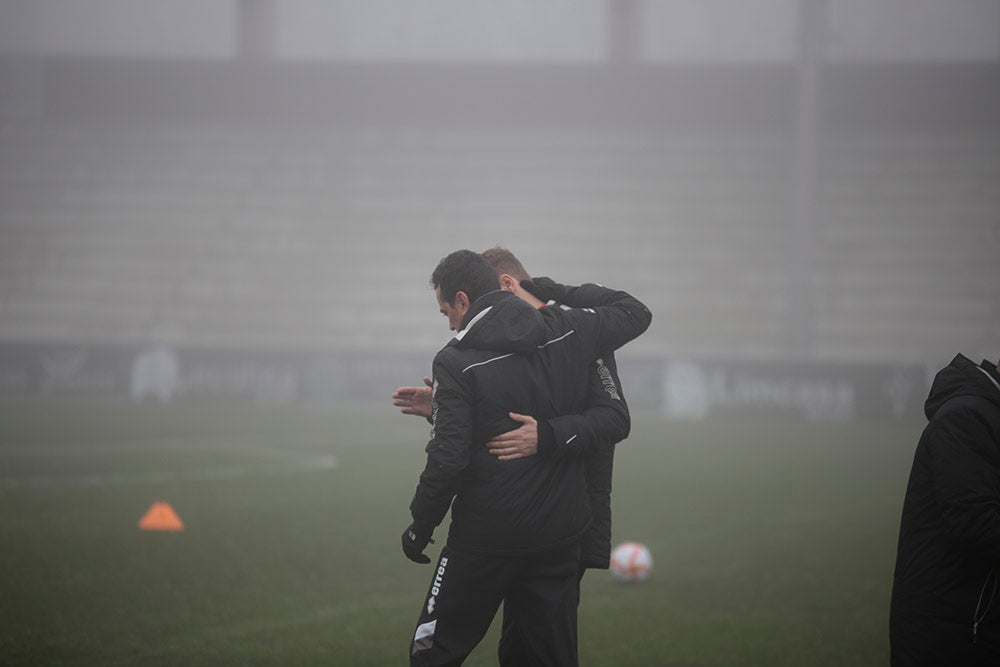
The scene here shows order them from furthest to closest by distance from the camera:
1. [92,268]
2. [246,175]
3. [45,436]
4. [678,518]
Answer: [246,175]
[92,268]
[45,436]
[678,518]

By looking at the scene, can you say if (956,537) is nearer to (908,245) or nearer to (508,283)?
(508,283)

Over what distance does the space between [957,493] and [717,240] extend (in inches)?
1559

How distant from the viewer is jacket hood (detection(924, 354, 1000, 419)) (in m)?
3.54

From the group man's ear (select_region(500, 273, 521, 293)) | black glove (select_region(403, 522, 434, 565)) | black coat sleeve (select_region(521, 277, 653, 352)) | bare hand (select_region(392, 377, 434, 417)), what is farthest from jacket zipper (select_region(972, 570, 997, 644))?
bare hand (select_region(392, 377, 434, 417))

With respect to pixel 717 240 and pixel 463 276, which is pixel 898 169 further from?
pixel 463 276

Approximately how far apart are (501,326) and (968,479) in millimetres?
1617

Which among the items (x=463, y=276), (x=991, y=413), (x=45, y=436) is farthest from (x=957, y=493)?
(x=45, y=436)

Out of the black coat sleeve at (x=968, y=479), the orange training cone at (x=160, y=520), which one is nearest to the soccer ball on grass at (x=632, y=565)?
the orange training cone at (x=160, y=520)

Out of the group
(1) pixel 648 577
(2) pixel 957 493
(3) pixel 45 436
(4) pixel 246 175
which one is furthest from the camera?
(4) pixel 246 175

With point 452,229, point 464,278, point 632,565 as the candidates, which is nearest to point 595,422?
point 464,278

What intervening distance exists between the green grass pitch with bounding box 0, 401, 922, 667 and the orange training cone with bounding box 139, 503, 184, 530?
0.52 ft

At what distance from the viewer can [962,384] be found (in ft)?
11.8

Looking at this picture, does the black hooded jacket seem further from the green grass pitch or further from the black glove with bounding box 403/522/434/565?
the green grass pitch

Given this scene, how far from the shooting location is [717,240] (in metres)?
42.2
